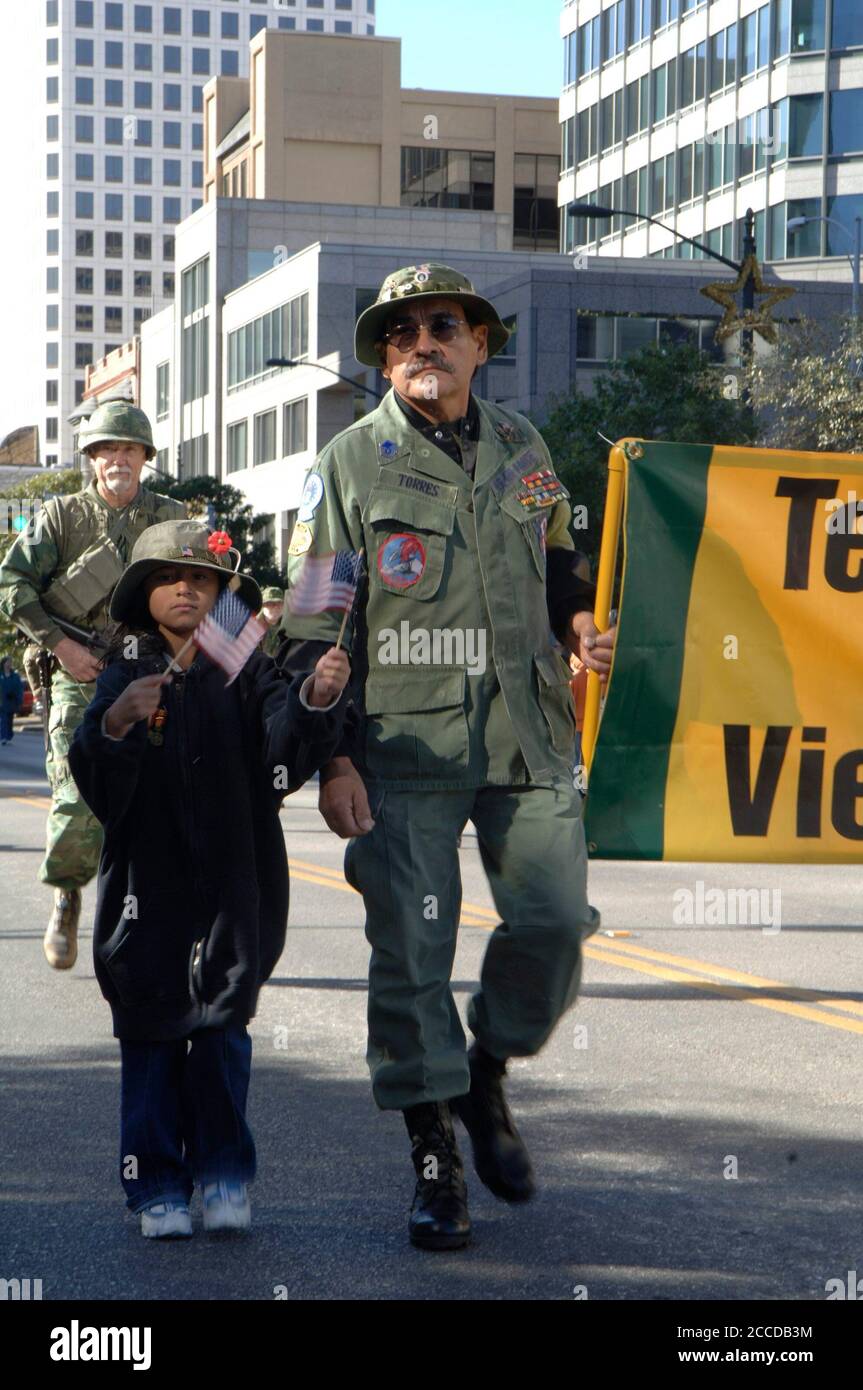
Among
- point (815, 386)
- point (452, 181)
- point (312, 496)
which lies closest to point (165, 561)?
point (312, 496)

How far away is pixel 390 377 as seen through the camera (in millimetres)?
5348

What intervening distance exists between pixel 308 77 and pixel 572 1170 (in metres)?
94.2

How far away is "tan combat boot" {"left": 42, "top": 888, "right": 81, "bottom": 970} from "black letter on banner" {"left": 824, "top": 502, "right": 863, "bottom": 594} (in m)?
3.38

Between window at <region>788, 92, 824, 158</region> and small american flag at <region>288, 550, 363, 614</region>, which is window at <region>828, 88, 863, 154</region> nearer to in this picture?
window at <region>788, 92, 824, 158</region>

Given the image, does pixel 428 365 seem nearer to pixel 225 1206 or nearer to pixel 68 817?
pixel 225 1206

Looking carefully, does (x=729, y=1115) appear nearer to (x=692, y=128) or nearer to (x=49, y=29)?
(x=692, y=128)

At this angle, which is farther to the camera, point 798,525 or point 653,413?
point 653,413

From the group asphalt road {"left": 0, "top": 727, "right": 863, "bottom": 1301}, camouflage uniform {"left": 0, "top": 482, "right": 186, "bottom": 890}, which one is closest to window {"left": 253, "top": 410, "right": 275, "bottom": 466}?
asphalt road {"left": 0, "top": 727, "right": 863, "bottom": 1301}

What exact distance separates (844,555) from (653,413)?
28874 millimetres

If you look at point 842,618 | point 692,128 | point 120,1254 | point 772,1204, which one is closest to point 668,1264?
point 772,1204

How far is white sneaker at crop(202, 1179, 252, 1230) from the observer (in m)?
4.90

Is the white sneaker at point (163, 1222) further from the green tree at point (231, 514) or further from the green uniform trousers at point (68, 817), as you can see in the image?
the green tree at point (231, 514)

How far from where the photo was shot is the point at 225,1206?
4.91 metres

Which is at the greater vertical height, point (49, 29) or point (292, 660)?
point (49, 29)
